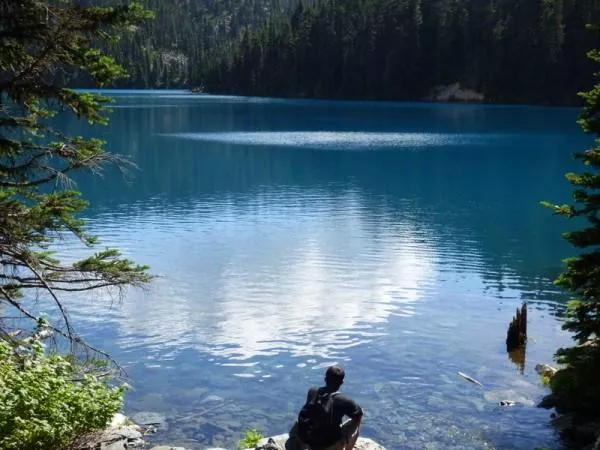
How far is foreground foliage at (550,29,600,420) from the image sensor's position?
12.7 metres

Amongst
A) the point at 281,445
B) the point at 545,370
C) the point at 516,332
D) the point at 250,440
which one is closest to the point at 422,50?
the point at 516,332

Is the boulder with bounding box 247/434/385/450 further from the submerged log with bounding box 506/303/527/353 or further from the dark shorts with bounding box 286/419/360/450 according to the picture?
the submerged log with bounding box 506/303/527/353

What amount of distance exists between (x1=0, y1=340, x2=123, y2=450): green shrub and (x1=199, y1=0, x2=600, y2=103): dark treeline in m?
126

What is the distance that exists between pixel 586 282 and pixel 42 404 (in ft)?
31.3

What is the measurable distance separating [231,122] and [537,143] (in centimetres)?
4376

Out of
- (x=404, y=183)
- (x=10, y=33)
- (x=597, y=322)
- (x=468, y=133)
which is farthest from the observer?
(x=468, y=133)

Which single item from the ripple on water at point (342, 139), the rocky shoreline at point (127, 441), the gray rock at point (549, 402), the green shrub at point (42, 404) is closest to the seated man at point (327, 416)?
the rocky shoreline at point (127, 441)

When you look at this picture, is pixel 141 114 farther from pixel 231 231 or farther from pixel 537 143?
pixel 231 231

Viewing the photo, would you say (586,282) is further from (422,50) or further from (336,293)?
(422,50)

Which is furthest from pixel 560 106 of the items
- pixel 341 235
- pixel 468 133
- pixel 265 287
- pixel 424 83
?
pixel 265 287

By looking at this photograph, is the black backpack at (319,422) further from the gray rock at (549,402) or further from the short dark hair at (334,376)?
the gray rock at (549,402)

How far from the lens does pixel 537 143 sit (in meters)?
72.6

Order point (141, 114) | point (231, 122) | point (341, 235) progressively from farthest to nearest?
point (141, 114) → point (231, 122) → point (341, 235)

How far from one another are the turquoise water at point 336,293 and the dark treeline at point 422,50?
81.8 metres
